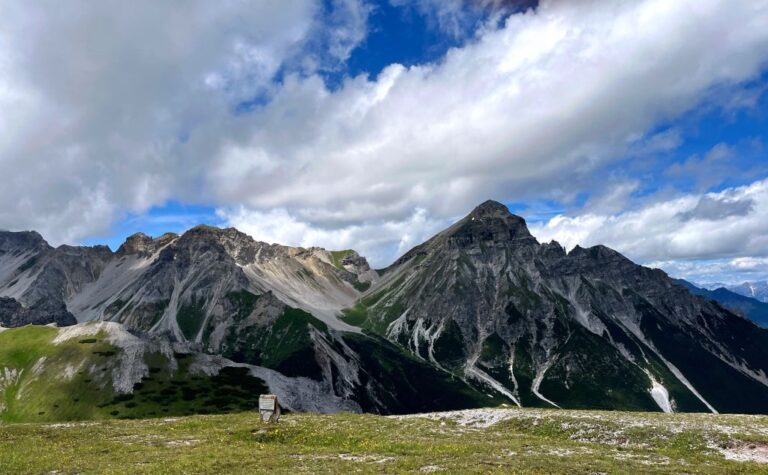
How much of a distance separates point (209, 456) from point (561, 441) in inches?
1204

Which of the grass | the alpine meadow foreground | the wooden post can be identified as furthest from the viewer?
the grass

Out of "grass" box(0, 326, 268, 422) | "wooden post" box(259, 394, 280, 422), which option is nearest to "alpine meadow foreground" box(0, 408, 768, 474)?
"wooden post" box(259, 394, 280, 422)

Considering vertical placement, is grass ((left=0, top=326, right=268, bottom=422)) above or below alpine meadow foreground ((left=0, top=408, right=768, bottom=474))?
above

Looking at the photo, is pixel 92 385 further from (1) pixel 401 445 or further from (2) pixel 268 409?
(1) pixel 401 445

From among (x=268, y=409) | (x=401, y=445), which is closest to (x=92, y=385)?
(x=268, y=409)

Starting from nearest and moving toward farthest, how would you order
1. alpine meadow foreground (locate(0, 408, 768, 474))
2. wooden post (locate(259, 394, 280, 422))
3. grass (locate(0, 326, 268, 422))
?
alpine meadow foreground (locate(0, 408, 768, 474)) < wooden post (locate(259, 394, 280, 422)) < grass (locate(0, 326, 268, 422))

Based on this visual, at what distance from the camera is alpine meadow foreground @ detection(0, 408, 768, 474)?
33938mm

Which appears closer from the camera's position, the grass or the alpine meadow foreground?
the alpine meadow foreground

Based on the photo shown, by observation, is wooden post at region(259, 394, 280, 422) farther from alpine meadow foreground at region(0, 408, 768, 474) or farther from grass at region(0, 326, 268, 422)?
grass at region(0, 326, 268, 422)

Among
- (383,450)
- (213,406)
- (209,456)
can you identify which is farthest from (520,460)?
(213,406)

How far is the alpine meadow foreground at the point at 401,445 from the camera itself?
33.9 metres

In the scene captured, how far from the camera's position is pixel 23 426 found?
5328 centimetres

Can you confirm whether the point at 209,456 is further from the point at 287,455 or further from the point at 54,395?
the point at 54,395

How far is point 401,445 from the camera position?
134 feet
